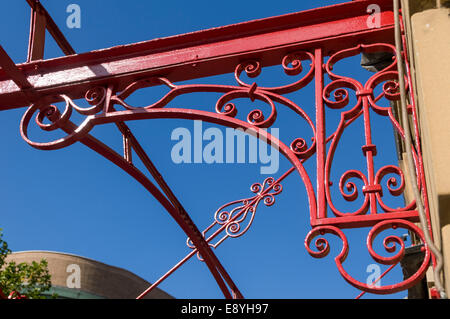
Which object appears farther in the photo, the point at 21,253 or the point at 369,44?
the point at 21,253

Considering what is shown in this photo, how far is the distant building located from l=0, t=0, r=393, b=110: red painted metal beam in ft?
47.8

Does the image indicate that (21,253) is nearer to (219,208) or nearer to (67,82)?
(219,208)

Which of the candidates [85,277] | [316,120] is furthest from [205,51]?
[85,277]

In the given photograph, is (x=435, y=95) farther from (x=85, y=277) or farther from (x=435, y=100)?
(x=85, y=277)

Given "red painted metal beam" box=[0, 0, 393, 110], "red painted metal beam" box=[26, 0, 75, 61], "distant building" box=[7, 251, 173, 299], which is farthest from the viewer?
"distant building" box=[7, 251, 173, 299]

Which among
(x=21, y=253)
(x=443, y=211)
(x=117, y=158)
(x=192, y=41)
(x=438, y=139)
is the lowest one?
(x=443, y=211)

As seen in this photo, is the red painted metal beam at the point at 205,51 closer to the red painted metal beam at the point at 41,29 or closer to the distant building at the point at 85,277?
the red painted metal beam at the point at 41,29

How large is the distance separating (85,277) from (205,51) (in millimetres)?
16933

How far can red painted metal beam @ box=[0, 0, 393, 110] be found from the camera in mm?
3191

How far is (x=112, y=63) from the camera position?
360 cm

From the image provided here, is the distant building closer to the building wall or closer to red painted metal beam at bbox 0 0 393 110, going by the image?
red painted metal beam at bbox 0 0 393 110

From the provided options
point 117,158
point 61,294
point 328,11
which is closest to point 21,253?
point 61,294

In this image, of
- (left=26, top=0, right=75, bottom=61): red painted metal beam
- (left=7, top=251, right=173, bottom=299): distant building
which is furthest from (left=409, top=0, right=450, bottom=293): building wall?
(left=7, top=251, right=173, bottom=299): distant building
